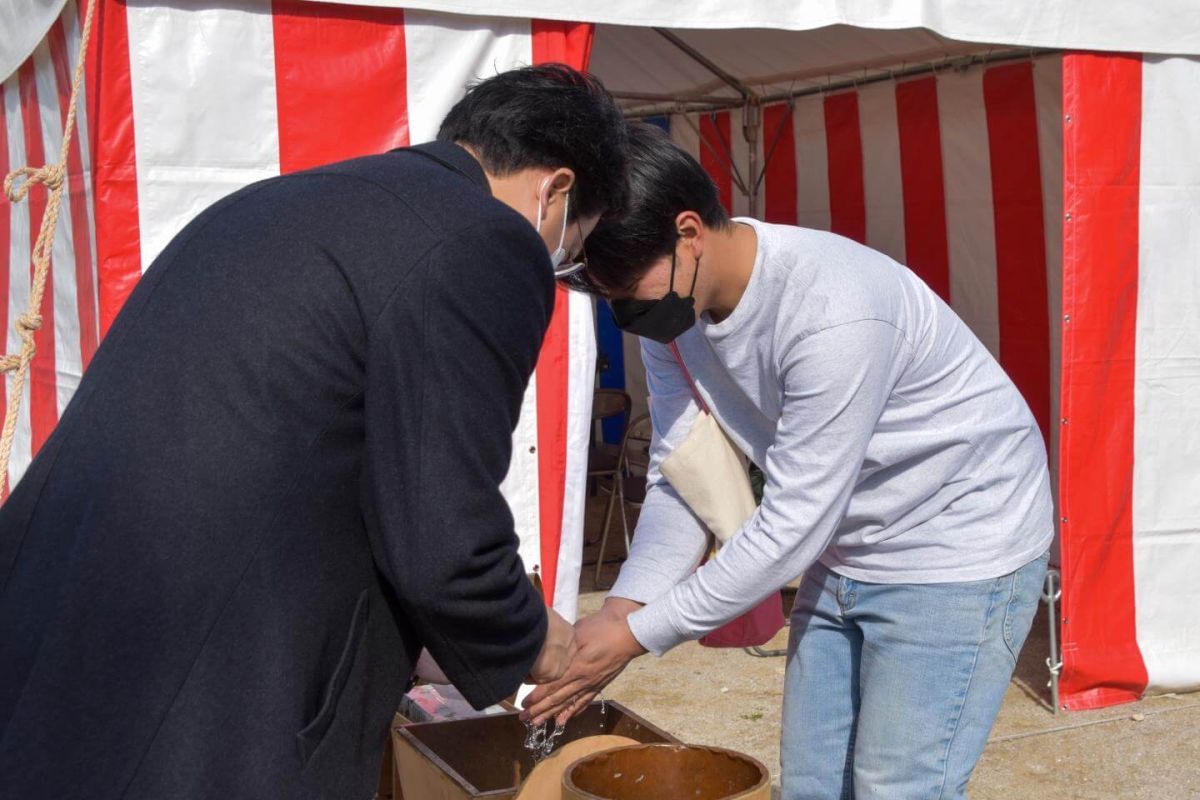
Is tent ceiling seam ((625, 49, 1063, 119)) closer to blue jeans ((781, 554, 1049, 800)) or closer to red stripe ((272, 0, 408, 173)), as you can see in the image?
red stripe ((272, 0, 408, 173))

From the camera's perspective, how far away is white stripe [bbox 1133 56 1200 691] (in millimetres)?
3900

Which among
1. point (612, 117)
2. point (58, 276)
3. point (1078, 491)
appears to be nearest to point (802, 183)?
point (1078, 491)

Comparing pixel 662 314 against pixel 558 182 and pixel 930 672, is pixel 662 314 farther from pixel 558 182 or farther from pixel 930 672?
pixel 930 672

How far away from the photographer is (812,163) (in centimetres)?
614

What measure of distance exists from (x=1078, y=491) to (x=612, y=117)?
2.85m

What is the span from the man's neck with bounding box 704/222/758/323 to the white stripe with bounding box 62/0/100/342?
1.58 m

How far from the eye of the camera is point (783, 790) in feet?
7.20

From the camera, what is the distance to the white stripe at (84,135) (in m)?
2.91

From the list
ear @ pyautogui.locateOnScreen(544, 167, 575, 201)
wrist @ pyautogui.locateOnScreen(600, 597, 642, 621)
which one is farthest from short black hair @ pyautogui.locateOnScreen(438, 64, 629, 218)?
wrist @ pyautogui.locateOnScreen(600, 597, 642, 621)

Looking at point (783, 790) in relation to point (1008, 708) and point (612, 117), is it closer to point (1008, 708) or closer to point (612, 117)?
point (612, 117)

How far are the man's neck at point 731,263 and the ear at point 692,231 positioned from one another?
2cm

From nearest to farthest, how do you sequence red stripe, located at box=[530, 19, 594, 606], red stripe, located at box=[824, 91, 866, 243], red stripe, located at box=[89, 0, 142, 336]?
red stripe, located at box=[89, 0, 142, 336], red stripe, located at box=[530, 19, 594, 606], red stripe, located at box=[824, 91, 866, 243]

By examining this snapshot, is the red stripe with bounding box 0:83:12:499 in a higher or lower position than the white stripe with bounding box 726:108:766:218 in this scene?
lower

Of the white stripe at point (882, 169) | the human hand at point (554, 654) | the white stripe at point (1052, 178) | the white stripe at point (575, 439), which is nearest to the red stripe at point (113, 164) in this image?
the white stripe at point (575, 439)
